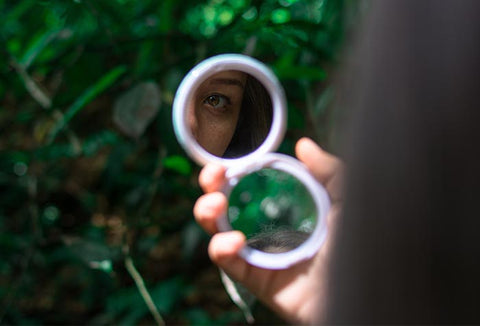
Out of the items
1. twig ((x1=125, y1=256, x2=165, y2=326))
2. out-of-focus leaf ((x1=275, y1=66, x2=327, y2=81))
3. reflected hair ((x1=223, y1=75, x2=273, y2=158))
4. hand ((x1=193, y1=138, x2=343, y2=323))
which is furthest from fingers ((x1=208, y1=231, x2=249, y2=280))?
out-of-focus leaf ((x1=275, y1=66, x2=327, y2=81))

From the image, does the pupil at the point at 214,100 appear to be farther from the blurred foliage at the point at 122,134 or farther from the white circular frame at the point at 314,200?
the blurred foliage at the point at 122,134

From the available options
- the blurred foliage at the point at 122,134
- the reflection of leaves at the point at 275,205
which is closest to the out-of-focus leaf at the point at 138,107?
the blurred foliage at the point at 122,134

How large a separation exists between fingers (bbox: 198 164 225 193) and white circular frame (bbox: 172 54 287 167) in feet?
0.05

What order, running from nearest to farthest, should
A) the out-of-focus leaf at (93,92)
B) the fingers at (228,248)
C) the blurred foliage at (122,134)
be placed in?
1. the fingers at (228,248)
2. the out-of-focus leaf at (93,92)
3. the blurred foliage at (122,134)

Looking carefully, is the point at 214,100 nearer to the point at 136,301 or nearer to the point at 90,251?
the point at 90,251

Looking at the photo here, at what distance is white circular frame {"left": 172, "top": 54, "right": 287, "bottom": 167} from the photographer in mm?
486

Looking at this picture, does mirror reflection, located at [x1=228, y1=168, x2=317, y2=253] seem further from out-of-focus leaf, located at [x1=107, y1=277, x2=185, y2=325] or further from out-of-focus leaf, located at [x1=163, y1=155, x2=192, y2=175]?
out-of-focus leaf, located at [x1=107, y1=277, x2=185, y2=325]

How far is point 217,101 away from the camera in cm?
54

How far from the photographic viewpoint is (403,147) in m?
0.23

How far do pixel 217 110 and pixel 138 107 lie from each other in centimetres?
24

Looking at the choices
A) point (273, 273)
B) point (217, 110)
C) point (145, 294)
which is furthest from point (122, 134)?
point (273, 273)

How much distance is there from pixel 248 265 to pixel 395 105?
11.0 inches

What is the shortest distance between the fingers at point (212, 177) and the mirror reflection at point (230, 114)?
0.04 m

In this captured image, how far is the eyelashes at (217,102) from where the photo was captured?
530mm
